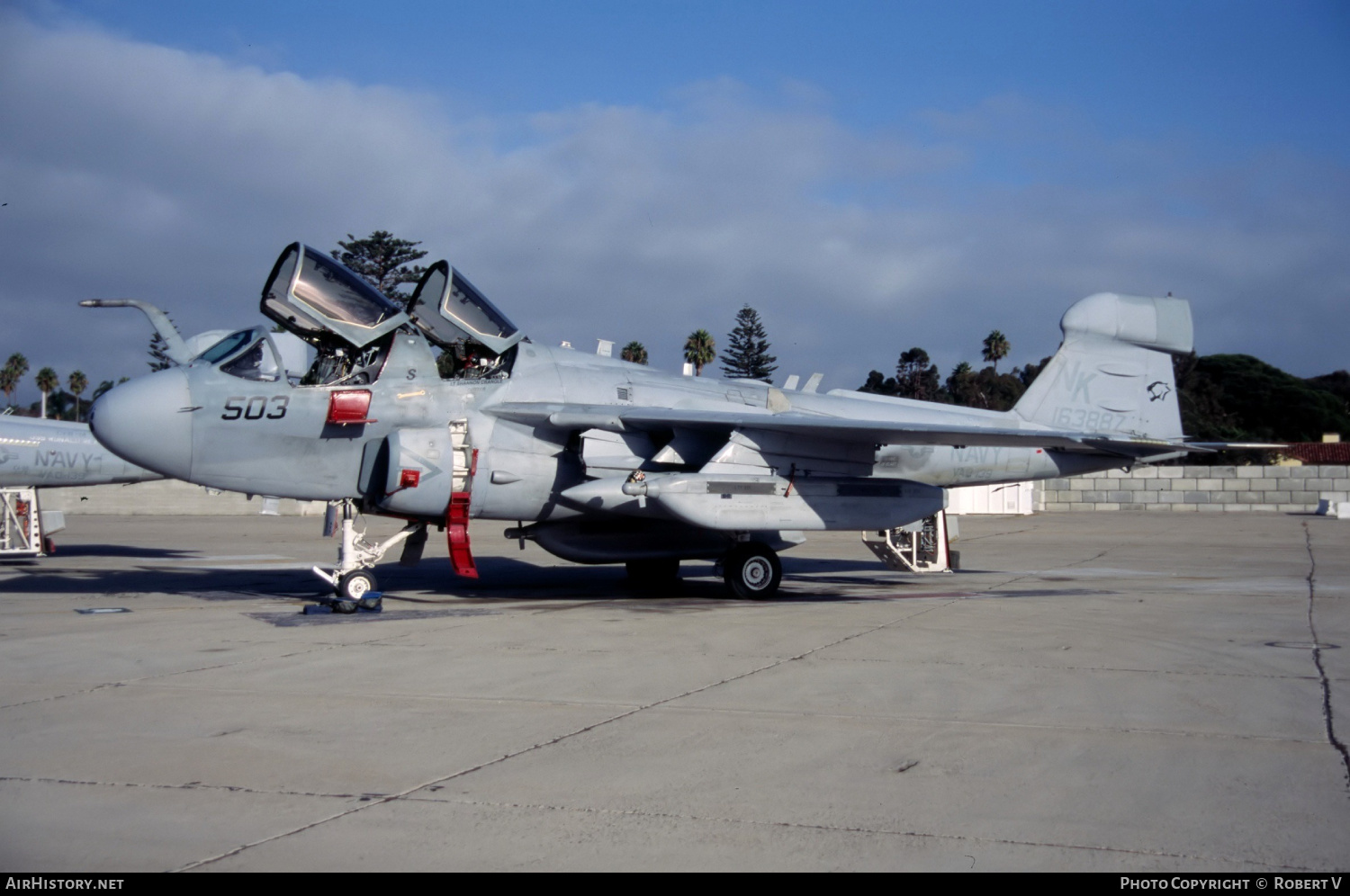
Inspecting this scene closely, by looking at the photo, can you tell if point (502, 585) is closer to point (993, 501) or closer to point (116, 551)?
point (116, 551)

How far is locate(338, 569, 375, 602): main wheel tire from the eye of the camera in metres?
10.9

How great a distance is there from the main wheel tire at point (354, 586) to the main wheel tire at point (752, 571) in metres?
4.24

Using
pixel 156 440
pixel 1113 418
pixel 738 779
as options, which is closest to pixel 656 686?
pixel 738 779

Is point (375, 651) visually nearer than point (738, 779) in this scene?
No

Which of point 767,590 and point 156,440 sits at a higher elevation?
point 156,440

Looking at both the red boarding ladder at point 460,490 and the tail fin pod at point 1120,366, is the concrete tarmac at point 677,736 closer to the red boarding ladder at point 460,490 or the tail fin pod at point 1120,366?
the red boarding ladder at point 460,490

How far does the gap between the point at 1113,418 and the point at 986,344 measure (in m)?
67.8

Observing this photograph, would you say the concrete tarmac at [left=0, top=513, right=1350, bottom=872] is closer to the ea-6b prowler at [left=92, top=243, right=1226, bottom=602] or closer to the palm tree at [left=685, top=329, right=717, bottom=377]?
the ea-6b prowler at [left=92, top=243, right=1226, bottom=602]

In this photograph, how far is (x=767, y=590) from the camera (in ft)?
42.0

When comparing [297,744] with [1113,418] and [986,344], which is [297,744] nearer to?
[1113,418]

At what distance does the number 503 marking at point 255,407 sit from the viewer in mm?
11070

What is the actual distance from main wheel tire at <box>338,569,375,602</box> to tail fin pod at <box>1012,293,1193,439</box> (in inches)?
393

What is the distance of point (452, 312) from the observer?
38.9ft

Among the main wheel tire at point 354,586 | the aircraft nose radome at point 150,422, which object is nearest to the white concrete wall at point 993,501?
the main wheel tire at point 354,586
